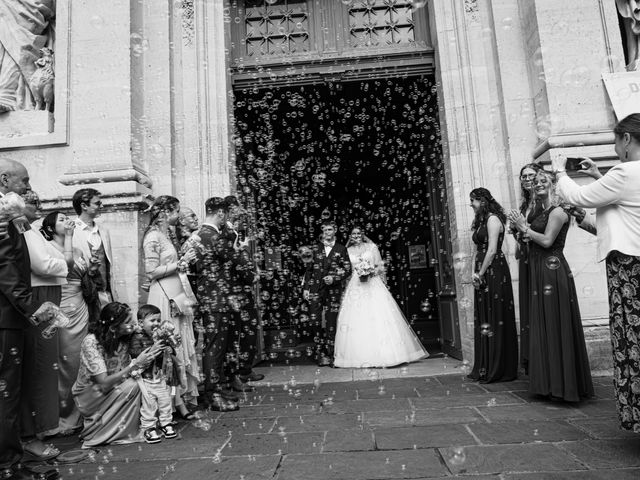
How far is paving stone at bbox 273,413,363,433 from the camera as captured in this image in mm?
3684

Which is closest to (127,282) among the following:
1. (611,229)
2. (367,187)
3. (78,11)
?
(78,11)

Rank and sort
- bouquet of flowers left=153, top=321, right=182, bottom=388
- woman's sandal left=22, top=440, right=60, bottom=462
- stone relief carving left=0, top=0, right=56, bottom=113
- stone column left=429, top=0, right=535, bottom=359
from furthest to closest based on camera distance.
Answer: stone relief carving left=0, top=0, right=56, bottom=113 → stone column left=429, top=0, right=535, bottom=359 → bouquet of flowers left=153, top=321, right=182, bottom=388 → woman's sandal left=22, top=440, right=60, bottom=462

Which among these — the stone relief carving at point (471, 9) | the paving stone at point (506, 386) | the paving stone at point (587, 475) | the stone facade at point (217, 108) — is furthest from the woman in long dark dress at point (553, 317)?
the stone relief carving at point (471, 9)

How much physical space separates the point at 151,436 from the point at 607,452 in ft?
10.00

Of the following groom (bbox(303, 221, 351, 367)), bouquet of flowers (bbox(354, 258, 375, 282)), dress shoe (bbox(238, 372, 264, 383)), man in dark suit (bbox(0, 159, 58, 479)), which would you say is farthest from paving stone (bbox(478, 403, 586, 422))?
groom (bbox(303, 221, 351, 367))

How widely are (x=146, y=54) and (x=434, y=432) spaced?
→ 5978 mm

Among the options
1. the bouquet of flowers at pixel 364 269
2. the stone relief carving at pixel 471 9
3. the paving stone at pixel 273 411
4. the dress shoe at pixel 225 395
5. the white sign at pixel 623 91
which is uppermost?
the stone relief carving at pixel 471 9

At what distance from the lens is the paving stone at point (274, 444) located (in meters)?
3.19

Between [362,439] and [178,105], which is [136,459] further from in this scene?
[178,105]

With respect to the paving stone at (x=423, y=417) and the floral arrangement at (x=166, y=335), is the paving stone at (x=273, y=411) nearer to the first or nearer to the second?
the paving stone at (x=423, y=417)

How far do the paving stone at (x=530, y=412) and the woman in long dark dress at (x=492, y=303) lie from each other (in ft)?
3.63

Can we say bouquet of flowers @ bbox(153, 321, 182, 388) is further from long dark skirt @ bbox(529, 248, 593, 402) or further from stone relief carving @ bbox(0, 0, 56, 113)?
stone relief carving @ bbox(0, 0, 56, 113)

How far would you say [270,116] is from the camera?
9.70m

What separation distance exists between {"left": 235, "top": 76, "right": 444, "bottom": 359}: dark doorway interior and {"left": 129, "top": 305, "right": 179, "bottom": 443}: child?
3786 millimetres
